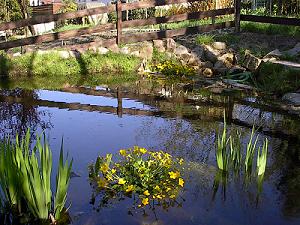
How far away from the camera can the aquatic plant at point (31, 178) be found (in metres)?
3.53

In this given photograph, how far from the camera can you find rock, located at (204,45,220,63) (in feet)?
40.6

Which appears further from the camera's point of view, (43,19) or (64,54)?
(64,54)

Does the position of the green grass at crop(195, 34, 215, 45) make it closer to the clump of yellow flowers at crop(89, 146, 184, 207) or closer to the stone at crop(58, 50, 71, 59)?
the stone at crop(58, 50, 71, 59)

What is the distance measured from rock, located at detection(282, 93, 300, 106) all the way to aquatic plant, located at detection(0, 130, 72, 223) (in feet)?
20.8

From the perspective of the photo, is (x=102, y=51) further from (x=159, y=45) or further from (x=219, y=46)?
(x=219, y=46)

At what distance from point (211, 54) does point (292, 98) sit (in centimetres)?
408

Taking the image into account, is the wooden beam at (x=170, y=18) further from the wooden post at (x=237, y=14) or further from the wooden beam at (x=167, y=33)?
the wooden beam at (x=167, y=33)

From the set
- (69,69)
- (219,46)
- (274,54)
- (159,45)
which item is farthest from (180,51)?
(69,69)

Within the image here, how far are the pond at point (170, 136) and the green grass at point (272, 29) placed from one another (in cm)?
508

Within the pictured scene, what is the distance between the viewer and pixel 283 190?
4812 mm

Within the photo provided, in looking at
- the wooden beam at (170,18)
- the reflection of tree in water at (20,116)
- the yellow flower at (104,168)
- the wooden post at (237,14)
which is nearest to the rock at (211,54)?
the wooden beam at (170,18)

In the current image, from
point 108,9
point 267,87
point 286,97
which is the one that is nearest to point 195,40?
point 108,9

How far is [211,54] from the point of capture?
1246cm

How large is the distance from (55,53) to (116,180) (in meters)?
8.09
